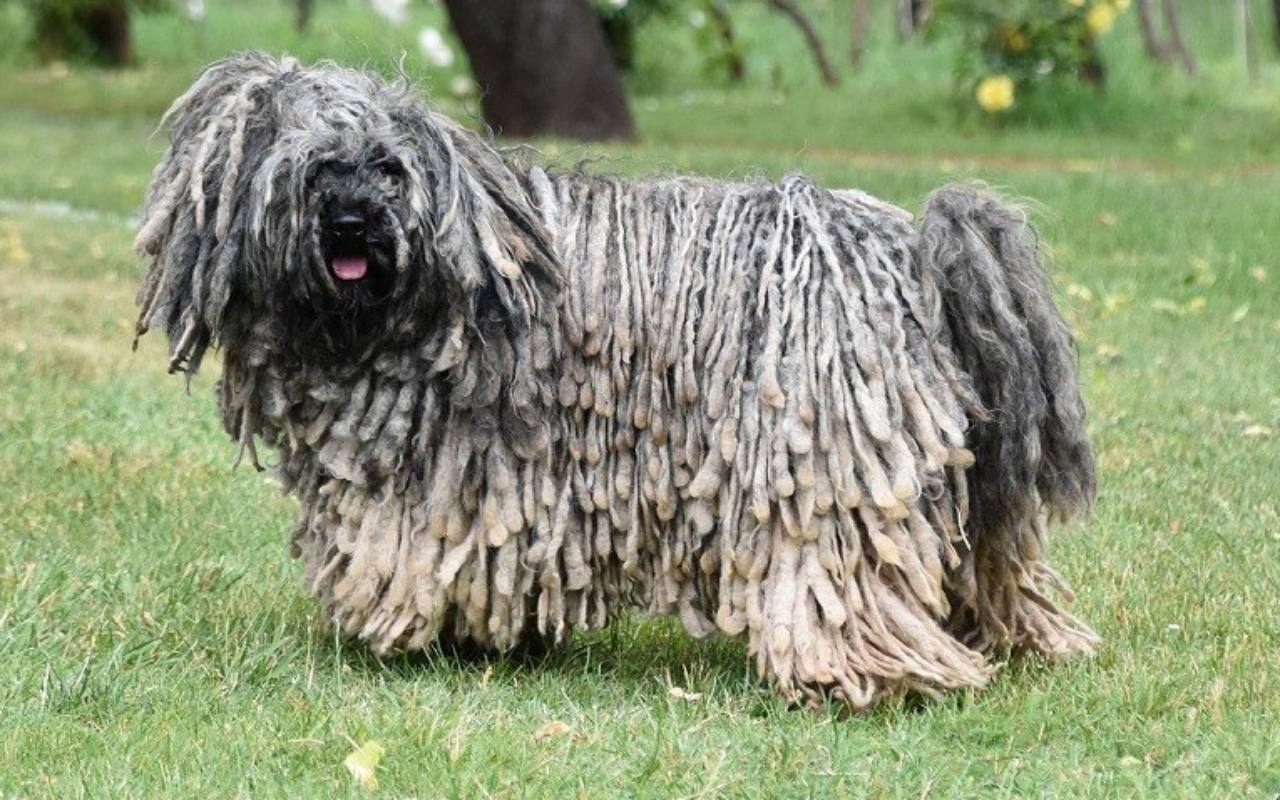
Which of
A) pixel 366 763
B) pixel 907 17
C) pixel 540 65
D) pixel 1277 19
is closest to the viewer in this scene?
pixel 366 763

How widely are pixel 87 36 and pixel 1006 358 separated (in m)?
23.3

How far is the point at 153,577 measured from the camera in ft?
19.4

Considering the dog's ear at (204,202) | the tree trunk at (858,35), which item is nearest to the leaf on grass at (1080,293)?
the dog's ear at (204,202)

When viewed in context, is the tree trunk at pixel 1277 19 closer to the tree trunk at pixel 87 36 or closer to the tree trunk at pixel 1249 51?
the tree trunk at pixel 1249 51

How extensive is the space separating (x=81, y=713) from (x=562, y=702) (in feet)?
3.67

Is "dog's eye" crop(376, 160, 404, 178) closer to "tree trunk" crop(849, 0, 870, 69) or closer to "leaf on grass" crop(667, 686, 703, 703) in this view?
"leaf on grass" crop(667, 686, 703, 703)

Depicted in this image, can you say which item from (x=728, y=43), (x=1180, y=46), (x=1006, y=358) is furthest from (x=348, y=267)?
(x=728, y=43)

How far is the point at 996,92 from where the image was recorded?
1695 cm

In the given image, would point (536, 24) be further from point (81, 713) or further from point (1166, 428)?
point (81, 713)

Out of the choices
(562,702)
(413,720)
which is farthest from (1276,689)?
(413,720)

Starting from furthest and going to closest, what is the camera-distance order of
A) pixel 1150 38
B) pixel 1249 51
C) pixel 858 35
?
1. pixel 858 35
2. pixel 1150 38
3. pixel 1249 51

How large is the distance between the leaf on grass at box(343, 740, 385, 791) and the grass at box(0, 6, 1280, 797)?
31 mm

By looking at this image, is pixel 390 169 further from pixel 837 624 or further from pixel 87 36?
pixel 87 36

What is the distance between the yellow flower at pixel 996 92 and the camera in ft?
55.6
